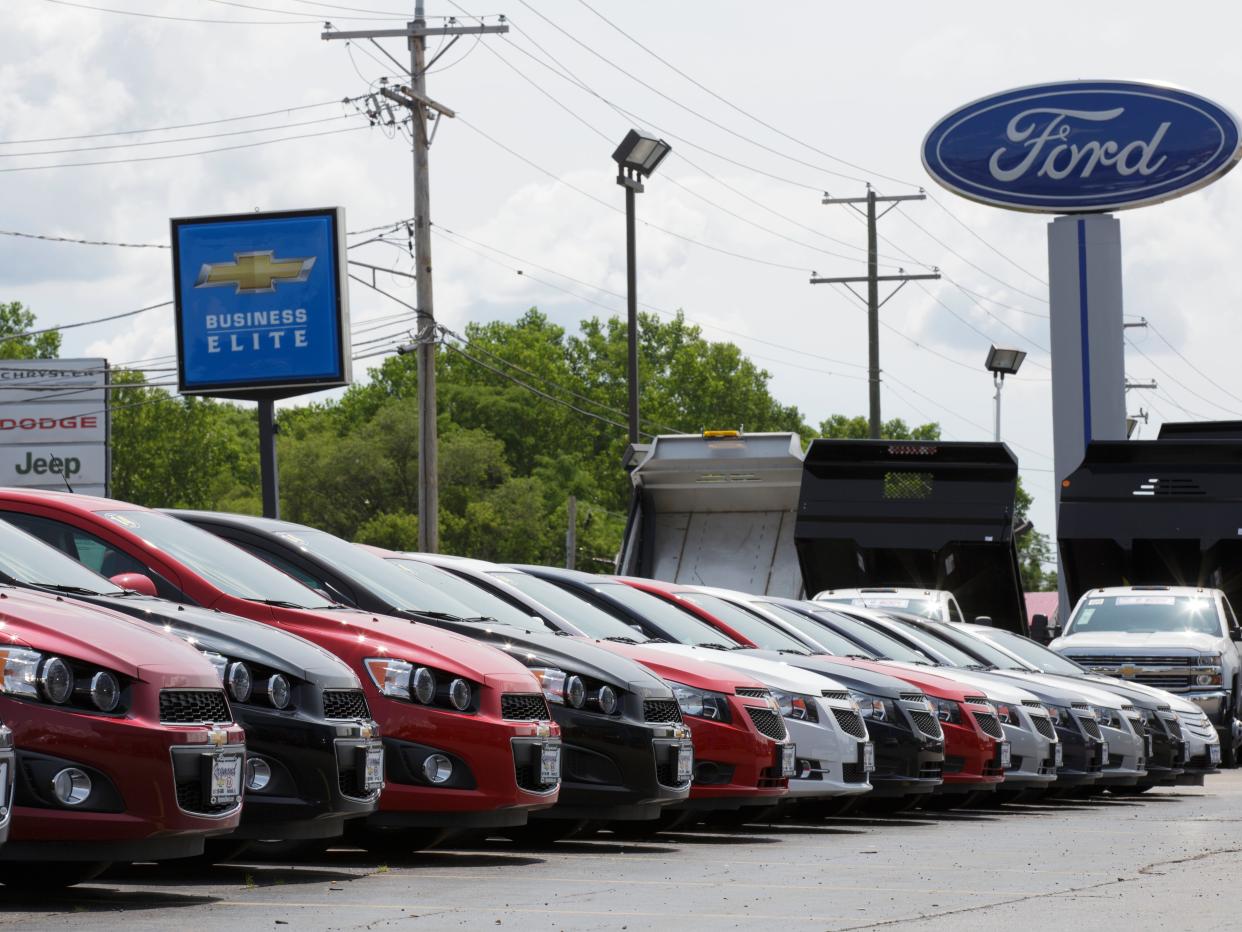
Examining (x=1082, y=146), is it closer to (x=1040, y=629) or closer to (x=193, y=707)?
(x=1040, y=629)

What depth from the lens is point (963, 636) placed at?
719 inches

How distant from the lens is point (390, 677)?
380 inches

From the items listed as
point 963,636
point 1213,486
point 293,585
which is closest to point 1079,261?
point 1213,486

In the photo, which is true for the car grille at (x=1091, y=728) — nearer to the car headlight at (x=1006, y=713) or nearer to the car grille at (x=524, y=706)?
the car headlight at (x=1006, y=713)

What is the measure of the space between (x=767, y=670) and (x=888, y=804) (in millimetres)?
2936

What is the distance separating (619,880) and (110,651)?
2798 mm

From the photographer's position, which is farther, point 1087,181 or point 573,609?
point 1087,181

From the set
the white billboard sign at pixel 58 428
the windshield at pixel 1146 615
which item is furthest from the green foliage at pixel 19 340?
the windshield at pixel 1146 615

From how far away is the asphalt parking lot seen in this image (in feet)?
25.8

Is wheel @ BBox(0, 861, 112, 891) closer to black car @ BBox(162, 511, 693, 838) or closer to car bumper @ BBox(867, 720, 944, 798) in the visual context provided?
black car @ BBox(162, 511, 693, 838)

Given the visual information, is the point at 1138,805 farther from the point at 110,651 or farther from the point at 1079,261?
the point at 1079,261

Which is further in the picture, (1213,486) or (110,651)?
(1213,486)

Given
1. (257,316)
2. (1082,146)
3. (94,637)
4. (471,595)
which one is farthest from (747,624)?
(1082,146)

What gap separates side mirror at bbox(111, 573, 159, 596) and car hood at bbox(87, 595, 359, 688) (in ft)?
0.13
